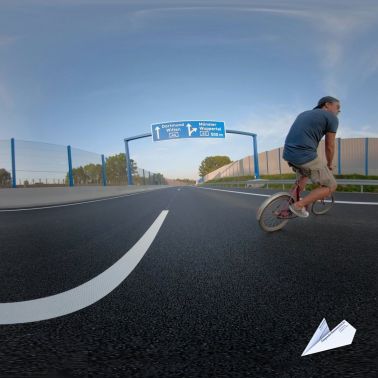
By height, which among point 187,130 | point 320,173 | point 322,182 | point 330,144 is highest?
point 187,130

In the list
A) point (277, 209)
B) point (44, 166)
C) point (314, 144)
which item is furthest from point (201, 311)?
point (44, 166)

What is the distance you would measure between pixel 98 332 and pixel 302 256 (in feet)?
6.50

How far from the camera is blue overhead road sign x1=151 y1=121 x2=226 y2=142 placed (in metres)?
35.1

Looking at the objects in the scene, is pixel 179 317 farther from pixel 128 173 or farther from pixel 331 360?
pixel 128 173

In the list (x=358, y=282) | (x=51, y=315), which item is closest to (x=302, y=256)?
(x=358, y=282)

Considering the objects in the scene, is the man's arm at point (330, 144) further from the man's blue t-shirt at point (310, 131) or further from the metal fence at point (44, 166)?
the metal fence at point (44, 166)

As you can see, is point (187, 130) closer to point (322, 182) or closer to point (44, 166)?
point (44, 166)

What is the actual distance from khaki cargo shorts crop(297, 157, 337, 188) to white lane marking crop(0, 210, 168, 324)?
9.57 ft

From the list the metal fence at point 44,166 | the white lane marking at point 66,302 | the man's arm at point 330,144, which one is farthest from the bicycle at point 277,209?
the metal fence at point 44,166

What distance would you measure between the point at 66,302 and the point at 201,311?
33.1 inches

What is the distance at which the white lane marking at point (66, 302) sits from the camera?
1364 mm

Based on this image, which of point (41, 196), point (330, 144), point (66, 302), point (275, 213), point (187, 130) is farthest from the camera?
point (187, 130)

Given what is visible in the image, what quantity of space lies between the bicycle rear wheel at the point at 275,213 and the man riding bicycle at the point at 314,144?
0.21 metres

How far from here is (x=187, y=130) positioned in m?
35.0
